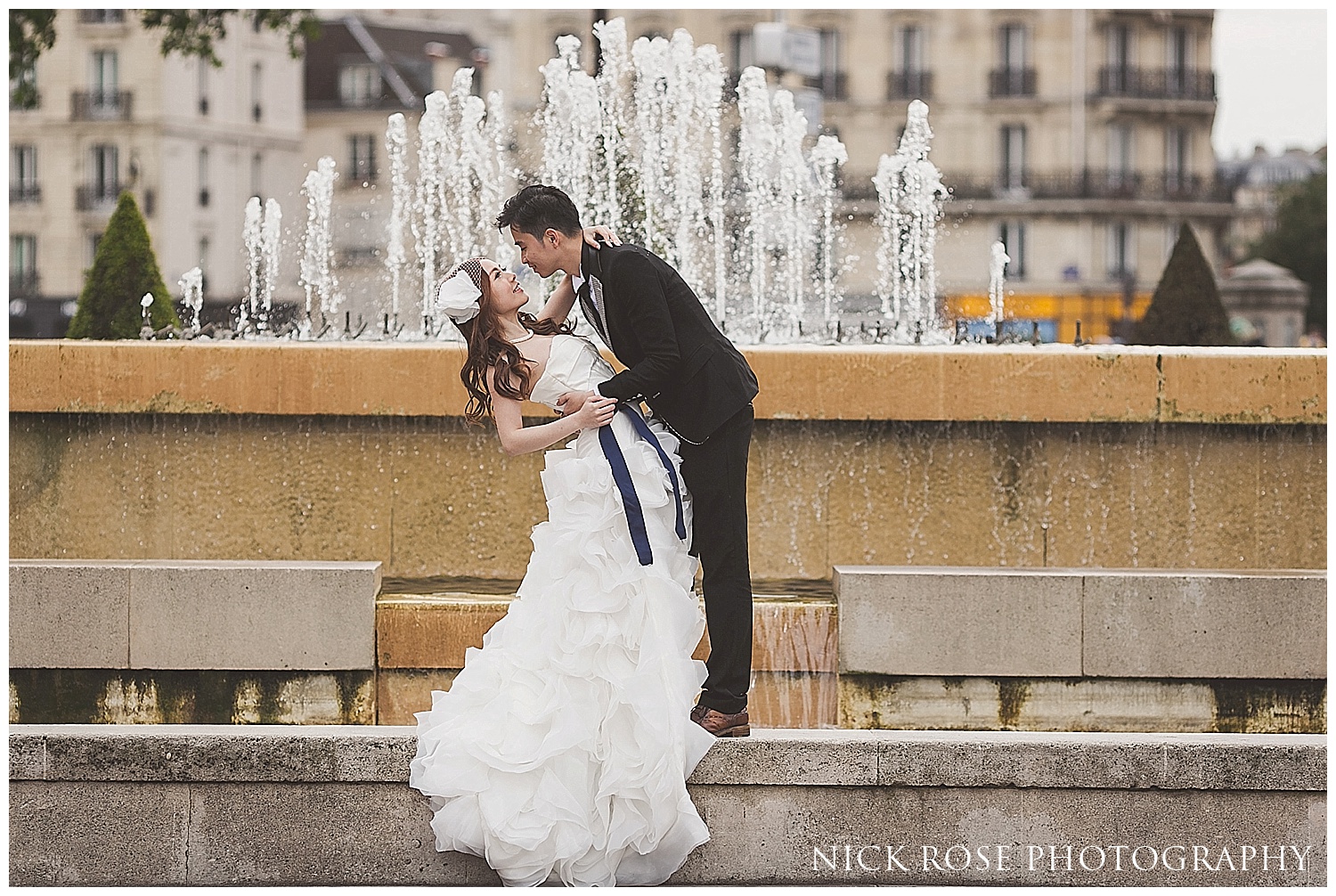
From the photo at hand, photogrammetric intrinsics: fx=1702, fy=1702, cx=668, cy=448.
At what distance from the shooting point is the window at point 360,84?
5700 cm

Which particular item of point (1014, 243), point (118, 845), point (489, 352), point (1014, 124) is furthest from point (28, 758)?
point (1014, 124)

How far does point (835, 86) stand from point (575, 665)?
159ft

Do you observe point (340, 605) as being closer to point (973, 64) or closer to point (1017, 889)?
point (1017, 889)

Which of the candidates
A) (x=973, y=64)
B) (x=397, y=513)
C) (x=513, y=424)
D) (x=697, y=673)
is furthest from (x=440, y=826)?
(x=973, y=64)

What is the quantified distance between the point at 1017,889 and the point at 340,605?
110 inches

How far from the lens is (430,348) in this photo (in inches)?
293

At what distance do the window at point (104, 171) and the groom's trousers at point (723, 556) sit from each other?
1956 inches

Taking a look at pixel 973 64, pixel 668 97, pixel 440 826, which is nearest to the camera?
pixel 440 826

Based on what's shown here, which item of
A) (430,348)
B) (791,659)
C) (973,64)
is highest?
(973,64)

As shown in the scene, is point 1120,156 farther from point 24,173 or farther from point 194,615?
point 194,615

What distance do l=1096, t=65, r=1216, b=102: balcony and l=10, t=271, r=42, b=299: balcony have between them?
32861 mm

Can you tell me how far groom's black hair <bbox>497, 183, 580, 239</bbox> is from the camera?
5395mm

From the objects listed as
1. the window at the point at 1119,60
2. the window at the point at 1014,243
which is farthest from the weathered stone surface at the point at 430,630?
the window at the point at 1119,60

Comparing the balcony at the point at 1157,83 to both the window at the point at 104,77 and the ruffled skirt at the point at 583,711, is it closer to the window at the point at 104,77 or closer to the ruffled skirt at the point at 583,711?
the window at the point at 104,77
